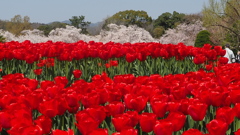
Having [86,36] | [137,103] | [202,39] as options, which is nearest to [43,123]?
[137,103]

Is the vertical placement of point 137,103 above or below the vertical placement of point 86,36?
below

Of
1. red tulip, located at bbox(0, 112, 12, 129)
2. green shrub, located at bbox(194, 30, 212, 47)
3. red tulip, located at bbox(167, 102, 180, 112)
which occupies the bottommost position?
red tulip, located at bbox(0, 112, 12, 129)

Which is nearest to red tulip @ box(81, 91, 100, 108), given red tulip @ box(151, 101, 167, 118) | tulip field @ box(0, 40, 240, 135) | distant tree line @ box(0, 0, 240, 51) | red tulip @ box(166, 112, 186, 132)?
tulip field @ box(0, 40, 240, 135)

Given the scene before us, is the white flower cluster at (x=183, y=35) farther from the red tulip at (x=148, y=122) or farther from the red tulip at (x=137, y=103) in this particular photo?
the red tulip at (x=148, y=122)

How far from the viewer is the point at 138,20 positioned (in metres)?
71.4

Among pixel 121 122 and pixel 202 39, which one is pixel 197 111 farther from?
pixel 202 39

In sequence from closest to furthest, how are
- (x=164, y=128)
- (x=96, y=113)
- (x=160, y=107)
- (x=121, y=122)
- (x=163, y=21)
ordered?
(x=164, y=128) < (x=121, y=122) < (x=96, y=113) < (x=160, y=107) < (x=163, y=21)

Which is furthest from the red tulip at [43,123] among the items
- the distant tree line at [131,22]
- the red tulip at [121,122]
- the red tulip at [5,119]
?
the distant tree line at [131,22]

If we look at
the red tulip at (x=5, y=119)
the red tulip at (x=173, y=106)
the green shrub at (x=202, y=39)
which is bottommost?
the red tulip at (x=5, y=119)

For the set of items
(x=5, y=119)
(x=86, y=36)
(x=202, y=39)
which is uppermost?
(x=86, y=36)

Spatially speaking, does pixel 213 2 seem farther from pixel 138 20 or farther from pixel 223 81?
pixel 138 20

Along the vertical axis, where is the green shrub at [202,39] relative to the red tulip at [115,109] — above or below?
above

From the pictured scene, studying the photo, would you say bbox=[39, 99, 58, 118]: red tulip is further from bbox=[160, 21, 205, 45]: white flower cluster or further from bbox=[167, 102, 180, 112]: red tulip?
bbox=[160, 21, 205, 45]: white flower cluster

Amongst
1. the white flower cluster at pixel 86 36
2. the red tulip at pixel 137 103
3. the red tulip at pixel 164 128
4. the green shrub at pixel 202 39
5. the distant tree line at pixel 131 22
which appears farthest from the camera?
the distant tree line at pixel 131 22
